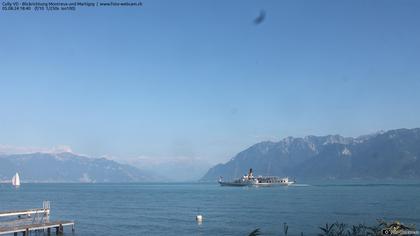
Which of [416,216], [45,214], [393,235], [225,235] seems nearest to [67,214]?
[45,214]

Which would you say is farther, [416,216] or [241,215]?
[241,215]

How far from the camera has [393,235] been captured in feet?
130

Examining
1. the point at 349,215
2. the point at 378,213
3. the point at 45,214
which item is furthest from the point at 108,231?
the point at 378,213

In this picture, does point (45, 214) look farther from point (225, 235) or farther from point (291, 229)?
point (291, 229)

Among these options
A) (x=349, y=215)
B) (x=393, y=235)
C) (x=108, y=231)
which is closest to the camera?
(x=393, y=235)

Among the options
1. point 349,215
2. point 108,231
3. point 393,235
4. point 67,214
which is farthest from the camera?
point 67,214

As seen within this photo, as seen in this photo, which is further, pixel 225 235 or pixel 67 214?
pixel 67 214

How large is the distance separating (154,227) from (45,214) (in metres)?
16.7

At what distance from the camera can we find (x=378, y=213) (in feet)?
317

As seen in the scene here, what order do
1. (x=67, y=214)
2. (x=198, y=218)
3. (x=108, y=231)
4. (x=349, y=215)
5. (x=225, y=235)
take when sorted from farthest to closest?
(x=67, y=214)
(x=349, y=215)
(x=198, y=218)
(x=108, y=231)
(x=225, y=235)

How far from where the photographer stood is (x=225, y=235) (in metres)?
69.2

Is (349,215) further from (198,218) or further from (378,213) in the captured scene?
(198,218)

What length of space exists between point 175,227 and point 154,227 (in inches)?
131

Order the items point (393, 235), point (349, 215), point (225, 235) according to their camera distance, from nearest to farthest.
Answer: point (393, 235) < point (225, 235) < point (349, 215)
